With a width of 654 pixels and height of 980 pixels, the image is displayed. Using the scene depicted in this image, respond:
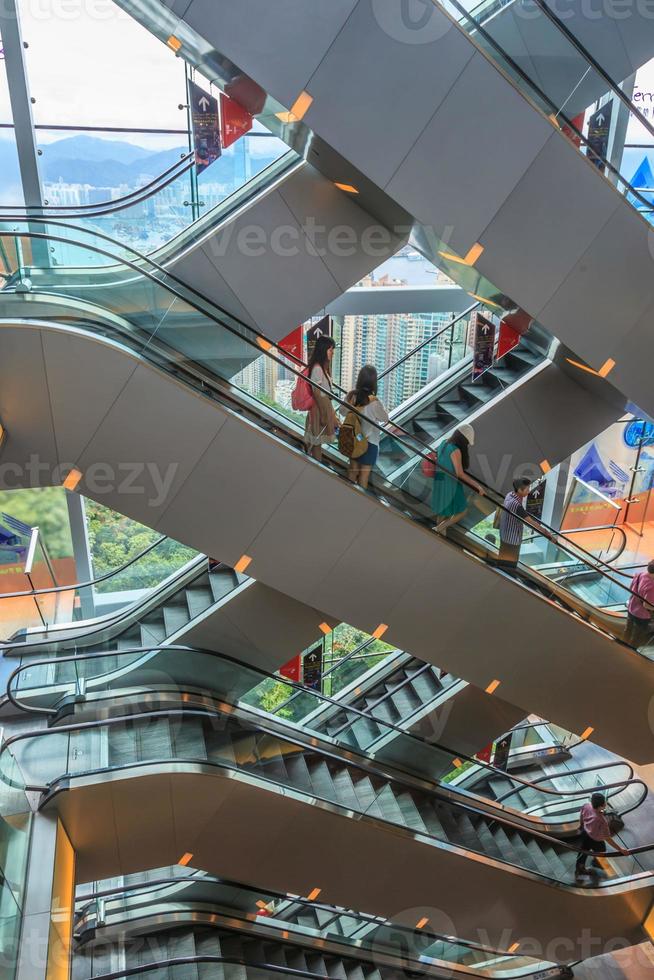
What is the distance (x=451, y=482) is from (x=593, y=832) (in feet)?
22.4

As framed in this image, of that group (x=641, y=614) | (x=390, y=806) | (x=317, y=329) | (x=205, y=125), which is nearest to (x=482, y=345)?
(x=317, y=329)

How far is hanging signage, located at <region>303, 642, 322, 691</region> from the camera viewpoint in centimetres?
1366

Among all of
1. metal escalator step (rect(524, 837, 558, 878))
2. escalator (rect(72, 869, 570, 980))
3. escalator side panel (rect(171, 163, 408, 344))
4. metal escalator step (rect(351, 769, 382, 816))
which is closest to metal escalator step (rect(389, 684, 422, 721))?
metal escalator step (rect(351, 769, 382, 816))

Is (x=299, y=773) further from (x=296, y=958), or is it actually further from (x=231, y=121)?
(x=231, y=121)

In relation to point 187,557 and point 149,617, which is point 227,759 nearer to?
point 149,617

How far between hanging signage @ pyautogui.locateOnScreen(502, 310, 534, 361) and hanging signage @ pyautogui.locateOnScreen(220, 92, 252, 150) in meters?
4.31

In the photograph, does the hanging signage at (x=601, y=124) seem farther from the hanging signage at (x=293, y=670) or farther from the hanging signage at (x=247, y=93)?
the hanging signage at (x=293, y=670)

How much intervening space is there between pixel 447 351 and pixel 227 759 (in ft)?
24.2

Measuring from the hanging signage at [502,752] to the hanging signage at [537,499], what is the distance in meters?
4.42

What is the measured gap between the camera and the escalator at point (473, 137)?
22.2 feet

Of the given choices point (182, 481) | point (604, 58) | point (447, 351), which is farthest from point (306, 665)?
point (604, 58)

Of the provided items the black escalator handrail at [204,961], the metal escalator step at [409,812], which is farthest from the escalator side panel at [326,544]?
the black escalator handrail at [204,961]

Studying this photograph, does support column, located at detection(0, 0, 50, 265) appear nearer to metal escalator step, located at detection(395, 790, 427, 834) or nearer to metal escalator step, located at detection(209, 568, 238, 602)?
metal escalator step, located at detection(209, 568, 238, 602)

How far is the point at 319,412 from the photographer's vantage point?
25.5ft
